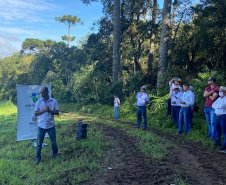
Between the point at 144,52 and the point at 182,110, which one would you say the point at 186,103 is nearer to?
the point at 182,110

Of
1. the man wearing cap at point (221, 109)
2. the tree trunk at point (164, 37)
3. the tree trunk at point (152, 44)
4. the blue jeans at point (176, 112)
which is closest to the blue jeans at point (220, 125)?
the man wearing cap at point (221, 109)

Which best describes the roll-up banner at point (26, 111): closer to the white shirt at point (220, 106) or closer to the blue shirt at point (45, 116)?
the blue shirt at point (45, 116)

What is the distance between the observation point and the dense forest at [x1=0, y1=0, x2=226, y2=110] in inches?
539

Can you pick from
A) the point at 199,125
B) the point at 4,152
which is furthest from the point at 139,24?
the point at 4,152

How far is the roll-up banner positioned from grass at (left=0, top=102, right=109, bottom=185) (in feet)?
1.46

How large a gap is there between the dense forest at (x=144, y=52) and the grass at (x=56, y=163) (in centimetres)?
539

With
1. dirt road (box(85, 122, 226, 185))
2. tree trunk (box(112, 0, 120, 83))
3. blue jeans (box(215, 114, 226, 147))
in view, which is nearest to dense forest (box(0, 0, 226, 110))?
tree trunk (box(112, 0, 120, 83))

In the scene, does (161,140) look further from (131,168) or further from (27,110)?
(27,110)

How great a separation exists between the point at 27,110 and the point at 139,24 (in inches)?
654

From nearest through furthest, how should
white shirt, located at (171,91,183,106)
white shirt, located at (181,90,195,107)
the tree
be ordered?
1. white shirt, located at (181,90,195,107)
2. white shirt, located at (171,91,183,106)
3. the tree

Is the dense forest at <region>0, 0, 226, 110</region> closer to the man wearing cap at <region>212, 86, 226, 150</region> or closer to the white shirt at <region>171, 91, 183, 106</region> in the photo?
the white shirt at <region>171, 91, 183, 106</region>

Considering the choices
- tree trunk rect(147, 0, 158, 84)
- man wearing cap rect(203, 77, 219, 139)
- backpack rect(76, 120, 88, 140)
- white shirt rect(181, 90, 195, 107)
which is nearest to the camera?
man wearing cap rect(203, 77, 219, 139)

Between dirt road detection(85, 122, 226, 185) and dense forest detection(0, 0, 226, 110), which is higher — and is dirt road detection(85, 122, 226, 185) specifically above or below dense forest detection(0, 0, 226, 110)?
below

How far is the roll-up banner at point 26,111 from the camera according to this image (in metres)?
7.78
